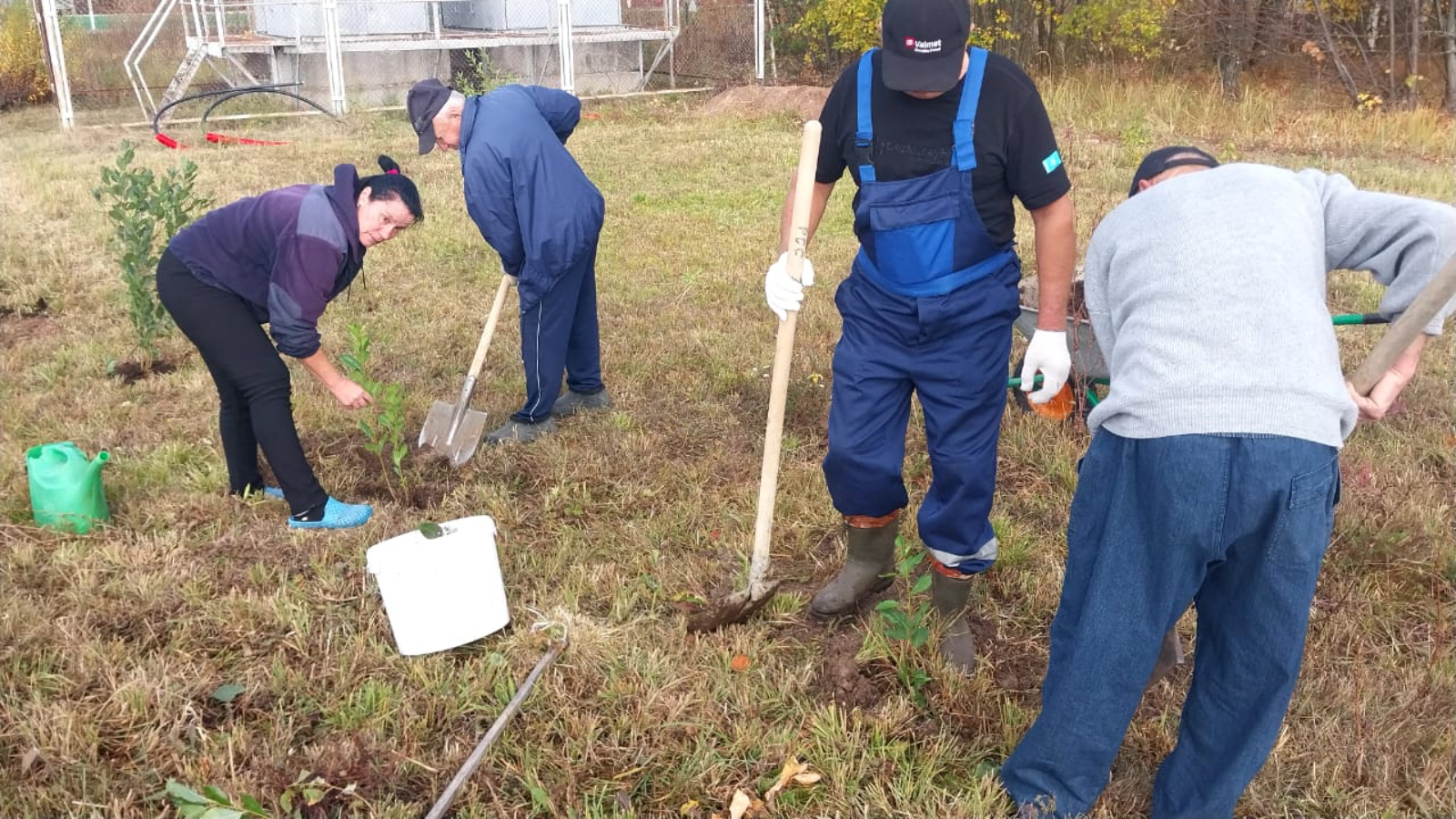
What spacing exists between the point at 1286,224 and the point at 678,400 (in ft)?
11.2

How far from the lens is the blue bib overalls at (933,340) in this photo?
2910 mm

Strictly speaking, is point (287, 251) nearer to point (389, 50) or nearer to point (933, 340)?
point (933, 340)

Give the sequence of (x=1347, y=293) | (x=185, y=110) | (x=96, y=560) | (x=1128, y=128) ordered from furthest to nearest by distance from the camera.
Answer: (x=185, y=110), (x=1128, y=128), (x=1347, y=293), (x=96, y=560)

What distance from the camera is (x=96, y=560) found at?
3584 mm

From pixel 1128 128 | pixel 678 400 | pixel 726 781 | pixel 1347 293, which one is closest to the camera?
pixel 726 781

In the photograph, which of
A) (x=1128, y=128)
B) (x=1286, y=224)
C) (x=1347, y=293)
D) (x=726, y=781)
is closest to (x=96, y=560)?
(x=726, y=781)

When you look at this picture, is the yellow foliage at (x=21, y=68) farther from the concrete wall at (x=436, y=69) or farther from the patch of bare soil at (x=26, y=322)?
the patch of bare soil at (x=26, y=322)

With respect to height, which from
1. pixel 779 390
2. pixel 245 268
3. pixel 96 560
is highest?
pixel 245 268

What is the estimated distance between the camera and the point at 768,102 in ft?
50.6

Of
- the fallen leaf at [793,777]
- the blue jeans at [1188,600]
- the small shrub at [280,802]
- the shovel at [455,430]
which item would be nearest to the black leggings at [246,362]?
the shovel at [455,430]

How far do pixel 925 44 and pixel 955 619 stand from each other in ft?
5.43

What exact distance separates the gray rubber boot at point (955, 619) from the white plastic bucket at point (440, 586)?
4.38 feet

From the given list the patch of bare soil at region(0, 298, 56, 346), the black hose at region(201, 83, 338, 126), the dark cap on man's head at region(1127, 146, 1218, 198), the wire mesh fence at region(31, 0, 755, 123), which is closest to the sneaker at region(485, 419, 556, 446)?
the dark cap on man's head at region(1127, 146, 1218, 198)

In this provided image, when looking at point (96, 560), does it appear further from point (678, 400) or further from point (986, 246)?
point (986, 246)
